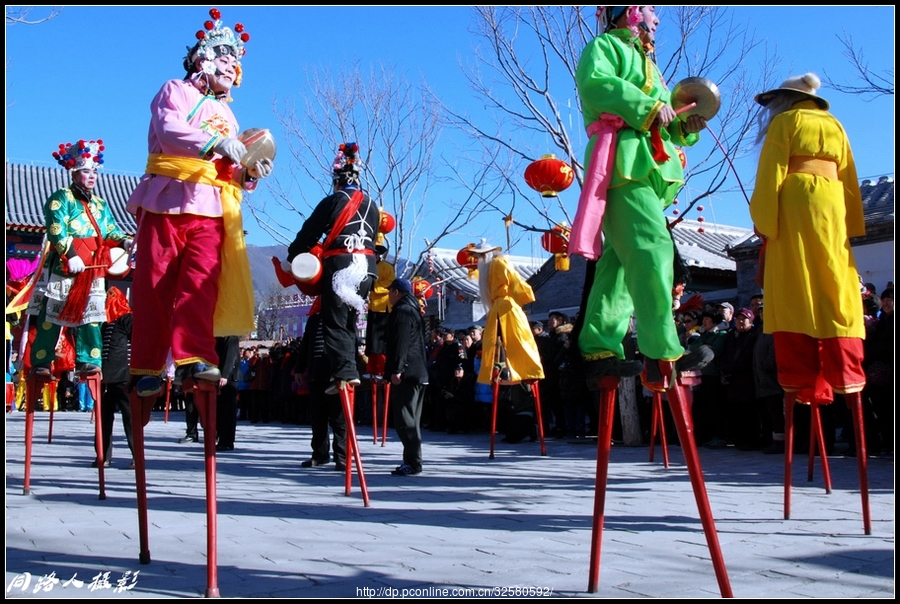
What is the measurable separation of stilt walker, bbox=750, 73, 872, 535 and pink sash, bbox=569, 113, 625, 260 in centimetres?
137

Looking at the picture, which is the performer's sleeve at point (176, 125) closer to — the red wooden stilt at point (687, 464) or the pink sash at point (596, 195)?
the pink sash at point (596, 195)

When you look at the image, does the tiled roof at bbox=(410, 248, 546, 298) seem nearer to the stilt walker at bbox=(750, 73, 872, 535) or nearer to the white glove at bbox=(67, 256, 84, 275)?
the white glove at bbox=(67, 256, 84, 275)

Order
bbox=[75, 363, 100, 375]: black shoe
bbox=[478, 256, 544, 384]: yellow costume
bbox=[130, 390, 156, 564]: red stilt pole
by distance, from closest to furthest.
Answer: bbox=[130, 390, 156, 564]: red stilt pole < bbox=[75, 363, 100, 375]: black shoe < bbox=[478, 256, 544, 384]: yellow costume

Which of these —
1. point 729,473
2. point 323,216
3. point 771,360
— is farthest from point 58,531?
point 771,360

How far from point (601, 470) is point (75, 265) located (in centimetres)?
460

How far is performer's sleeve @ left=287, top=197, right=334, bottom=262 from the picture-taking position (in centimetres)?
606

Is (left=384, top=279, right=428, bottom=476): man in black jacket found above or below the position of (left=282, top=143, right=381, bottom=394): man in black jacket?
below

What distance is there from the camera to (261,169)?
3.97 metres

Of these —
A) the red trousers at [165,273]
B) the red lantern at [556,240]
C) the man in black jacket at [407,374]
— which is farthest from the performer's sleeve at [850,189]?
the red lantern at [556,240]

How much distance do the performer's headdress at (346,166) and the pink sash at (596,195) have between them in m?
3.49

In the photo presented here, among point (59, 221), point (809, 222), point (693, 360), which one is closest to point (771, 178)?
point (809, 222)

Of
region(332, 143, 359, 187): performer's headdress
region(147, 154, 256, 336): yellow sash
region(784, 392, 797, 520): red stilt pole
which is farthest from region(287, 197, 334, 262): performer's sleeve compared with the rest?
region(784, 392, 797, 520): red stilt pole

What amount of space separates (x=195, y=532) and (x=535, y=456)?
18.2ft

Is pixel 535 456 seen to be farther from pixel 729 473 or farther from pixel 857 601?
pixel 857 601
